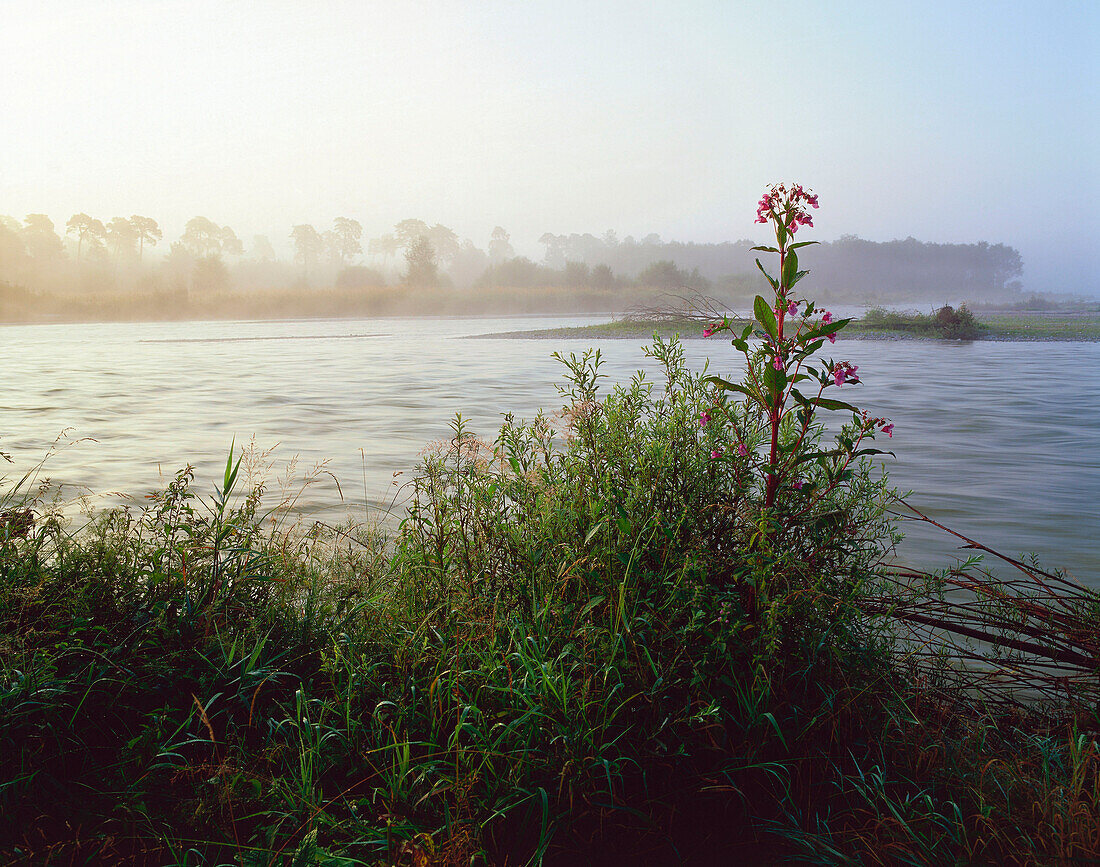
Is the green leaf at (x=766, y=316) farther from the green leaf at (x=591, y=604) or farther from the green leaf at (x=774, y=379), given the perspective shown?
the green leaf at (x=591, y=604)

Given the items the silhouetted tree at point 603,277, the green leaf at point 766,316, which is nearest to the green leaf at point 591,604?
the green leaf at point 766,316

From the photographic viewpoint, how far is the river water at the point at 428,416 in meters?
5.66

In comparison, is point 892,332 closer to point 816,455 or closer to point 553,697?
point 816,455

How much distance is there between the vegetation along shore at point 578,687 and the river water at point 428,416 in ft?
3.32

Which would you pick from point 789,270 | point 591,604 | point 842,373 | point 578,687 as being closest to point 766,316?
point 789,270

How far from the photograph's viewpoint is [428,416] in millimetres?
9844

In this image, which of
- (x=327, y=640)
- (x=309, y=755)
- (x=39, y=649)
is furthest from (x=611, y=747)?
(x=39, y=649)

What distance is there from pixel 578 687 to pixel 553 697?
8cm

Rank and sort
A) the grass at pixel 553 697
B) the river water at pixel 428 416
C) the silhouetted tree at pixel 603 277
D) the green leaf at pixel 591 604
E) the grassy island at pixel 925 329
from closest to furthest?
the grass at pixel 553 697
the green leaf at pixel 591 604
the river water at pixel 428 416
the grassy island at pixel 925 329
the silhouetted tree at pixel 603 277

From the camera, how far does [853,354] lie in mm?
19219

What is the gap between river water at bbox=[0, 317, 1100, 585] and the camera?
5.66 m

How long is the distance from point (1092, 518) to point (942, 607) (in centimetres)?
354

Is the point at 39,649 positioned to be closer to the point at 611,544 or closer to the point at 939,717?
the point at 611,544

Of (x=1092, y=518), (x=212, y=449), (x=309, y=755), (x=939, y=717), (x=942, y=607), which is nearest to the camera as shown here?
(x=309, y=755)
